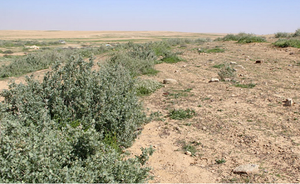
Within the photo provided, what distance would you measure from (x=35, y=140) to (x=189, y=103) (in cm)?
428

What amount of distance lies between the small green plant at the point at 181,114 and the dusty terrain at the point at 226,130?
4.4 inches

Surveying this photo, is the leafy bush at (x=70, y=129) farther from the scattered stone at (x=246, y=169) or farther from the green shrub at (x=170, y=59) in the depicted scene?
the green shrub at (x=170, y=59)

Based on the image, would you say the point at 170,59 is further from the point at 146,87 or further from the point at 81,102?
the point at 81,102

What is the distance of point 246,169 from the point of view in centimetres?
338

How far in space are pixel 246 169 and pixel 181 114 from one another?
2.30 meters

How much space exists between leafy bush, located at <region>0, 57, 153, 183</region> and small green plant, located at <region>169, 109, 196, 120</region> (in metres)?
0.96

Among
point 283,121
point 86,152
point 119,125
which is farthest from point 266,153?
point 86,152

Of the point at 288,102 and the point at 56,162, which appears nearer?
the point at 56,162

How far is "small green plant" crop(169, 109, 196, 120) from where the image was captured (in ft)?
17.8

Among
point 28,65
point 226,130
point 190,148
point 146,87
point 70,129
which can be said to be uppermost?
point 70,129

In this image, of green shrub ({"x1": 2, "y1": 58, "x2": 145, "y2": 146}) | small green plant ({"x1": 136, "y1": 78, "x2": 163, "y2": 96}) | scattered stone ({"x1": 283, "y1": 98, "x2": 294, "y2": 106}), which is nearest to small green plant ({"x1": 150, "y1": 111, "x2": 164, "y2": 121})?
green shrub ({"x1": 2, "y1": 58, "x2": 145, "y2": 146})

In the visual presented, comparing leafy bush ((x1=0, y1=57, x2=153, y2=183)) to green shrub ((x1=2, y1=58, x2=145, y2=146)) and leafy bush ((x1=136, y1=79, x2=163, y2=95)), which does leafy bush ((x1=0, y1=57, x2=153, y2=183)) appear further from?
leafy bush ((x1=136, y1=79, x2=163, y2=95))

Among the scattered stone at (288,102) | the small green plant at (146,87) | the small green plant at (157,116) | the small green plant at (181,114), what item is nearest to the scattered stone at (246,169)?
the small green plant at (181,114)

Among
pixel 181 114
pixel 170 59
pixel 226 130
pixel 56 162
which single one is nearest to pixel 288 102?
pixel 226 130
